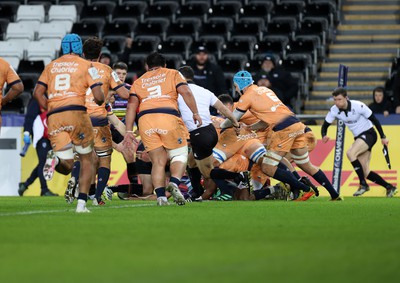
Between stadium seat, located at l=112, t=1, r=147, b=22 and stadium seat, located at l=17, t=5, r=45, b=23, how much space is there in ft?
6.02

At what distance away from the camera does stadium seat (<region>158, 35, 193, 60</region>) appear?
1019 inches

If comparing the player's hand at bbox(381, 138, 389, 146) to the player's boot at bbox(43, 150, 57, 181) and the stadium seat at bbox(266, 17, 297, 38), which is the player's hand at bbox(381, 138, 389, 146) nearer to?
the player's boot at bbox(43, 150, 57, 181)

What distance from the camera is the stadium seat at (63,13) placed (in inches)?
1089

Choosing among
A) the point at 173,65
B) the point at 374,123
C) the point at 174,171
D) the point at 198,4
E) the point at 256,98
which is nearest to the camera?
the point at 174,171

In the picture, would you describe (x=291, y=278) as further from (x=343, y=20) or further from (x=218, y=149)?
(x=343, y=20)

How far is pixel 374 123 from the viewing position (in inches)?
774

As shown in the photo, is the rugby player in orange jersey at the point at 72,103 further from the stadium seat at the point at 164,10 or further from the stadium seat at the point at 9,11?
the stadium seat at the point at 9,11

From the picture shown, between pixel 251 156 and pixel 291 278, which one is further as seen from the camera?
pixel 251 156

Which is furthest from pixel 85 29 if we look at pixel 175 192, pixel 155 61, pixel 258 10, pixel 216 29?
pixel 175 192

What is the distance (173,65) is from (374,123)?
6151 millimetres

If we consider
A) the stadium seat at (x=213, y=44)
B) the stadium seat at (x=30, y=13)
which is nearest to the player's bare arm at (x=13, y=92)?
the stadium seat at (x=213, y=44)

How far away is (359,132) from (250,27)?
22.2 ft

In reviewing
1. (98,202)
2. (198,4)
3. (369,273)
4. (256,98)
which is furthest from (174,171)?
(198,4)

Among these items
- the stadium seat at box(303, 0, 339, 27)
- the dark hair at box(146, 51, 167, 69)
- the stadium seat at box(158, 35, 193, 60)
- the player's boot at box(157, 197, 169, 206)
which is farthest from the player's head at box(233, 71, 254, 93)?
the stadium seat at box(303, 0, 339, 27)
